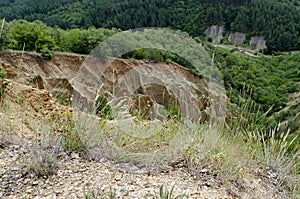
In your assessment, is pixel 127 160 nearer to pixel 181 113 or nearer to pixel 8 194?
Result: pixel 8 194

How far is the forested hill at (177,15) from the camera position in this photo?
38188 millimetres

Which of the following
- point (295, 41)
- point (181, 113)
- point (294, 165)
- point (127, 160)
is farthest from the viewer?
point (295, 41)

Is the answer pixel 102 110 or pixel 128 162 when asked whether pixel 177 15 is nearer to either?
pixel 102 110

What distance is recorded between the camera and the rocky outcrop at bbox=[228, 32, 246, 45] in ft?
164

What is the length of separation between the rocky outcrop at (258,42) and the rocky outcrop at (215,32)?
18.1 ft

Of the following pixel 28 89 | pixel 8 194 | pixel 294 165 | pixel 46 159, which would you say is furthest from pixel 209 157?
pixel 28 89

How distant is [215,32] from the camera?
52125mm

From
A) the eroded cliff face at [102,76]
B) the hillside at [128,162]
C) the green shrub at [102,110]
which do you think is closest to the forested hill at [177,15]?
the eroded cliff face at [102,76]

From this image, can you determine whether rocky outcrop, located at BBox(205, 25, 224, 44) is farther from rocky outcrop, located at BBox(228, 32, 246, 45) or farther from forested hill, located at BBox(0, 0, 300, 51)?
rocky outcrop, located at BBox(228, 32, 246, 45)

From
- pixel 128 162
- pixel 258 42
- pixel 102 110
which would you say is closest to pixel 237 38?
pixel 258 42

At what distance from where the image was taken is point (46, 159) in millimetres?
2076

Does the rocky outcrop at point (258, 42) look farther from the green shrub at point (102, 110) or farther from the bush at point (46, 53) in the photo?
the green shrub at point (102, 110)

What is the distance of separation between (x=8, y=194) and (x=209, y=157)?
1640 mm

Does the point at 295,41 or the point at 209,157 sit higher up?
the point at 209,157
